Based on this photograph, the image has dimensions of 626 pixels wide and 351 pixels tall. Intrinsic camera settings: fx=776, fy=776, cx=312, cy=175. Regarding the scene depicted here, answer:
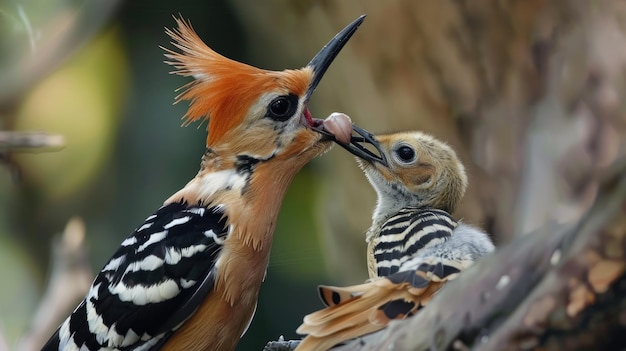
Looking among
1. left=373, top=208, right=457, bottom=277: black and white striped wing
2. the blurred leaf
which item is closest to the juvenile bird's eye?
left=373, top=208, right=457, bottom=277: black and white striped wing

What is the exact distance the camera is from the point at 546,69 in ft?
5.98

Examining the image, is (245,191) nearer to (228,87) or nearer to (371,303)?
(228,87)

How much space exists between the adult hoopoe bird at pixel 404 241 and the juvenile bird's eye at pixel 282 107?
0.19 metres

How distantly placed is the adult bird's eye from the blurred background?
289mm

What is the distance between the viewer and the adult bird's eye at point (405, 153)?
1.66 m

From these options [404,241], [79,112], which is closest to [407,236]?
[404,241]

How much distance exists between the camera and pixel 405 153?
1.66 meters

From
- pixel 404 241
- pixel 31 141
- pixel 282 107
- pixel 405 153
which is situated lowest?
pixel 404 241

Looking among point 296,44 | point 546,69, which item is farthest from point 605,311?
point 296,44

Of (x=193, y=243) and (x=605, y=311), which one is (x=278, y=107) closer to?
(x=193, y=243)

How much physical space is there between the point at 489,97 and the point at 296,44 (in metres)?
0.55

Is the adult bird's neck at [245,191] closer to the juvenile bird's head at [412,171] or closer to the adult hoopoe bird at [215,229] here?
the adult hoopoe bird at [215,229]

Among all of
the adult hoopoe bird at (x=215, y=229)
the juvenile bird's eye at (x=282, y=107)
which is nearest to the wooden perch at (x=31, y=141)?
the adult hoopoe bird at (x=215, y=229)

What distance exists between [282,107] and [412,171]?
36cm
